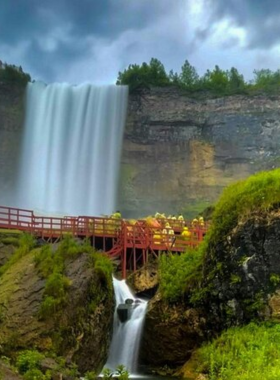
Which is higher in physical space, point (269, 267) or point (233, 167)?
point (233, 167)

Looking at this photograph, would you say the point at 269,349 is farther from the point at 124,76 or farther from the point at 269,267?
the point at 124,76

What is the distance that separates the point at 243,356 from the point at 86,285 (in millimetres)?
4574

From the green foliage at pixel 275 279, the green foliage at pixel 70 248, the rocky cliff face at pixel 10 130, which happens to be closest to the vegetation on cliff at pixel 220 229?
the green foliage at pixel 275 279

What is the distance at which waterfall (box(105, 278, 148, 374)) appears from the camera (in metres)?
15.0

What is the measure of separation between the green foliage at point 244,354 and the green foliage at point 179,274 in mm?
2114

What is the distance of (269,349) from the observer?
1112cm

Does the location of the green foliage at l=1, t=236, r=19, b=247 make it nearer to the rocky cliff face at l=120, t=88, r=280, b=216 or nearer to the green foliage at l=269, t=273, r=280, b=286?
the green foliage at l=269, t=273, r=280, b=286

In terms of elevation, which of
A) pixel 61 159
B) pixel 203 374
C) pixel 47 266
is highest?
pixel 61 159

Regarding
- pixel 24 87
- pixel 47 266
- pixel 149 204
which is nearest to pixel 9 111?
pixel 24 87

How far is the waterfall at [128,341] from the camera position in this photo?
15.0 metres

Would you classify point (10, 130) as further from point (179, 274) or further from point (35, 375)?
point (35, 375)

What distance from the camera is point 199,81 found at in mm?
57250

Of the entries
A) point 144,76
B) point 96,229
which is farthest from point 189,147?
point 96,229

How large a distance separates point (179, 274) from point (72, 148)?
37.4 metres
